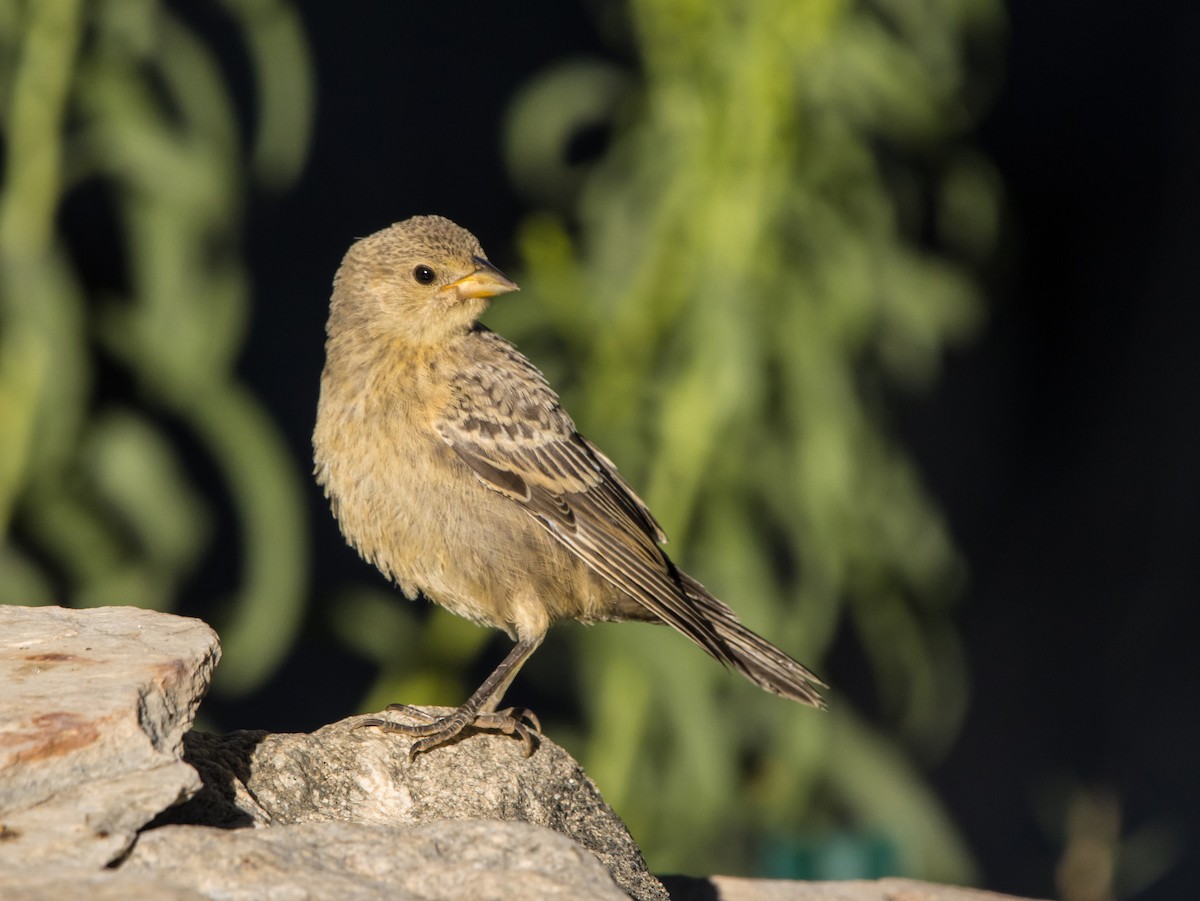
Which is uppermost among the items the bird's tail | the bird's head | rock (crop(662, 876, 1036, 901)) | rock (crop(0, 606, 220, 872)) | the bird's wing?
the bird's head

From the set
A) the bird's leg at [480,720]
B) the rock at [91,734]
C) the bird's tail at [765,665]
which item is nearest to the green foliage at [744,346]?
the bird's tail at [765,665]

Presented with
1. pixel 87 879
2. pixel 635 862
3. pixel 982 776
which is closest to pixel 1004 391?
pixel 982 776

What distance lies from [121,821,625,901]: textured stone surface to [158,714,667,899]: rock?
56 cm

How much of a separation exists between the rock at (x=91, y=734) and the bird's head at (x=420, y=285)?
1.57 metres

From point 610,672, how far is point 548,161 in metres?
1.84

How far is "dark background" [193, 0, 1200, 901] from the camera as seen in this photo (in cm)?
862

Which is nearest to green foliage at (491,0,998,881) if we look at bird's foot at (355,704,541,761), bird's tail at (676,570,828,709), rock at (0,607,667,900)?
bird's tail at (676,570,828,709)

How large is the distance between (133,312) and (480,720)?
189 centimetres

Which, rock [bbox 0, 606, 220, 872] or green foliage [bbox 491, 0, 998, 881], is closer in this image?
rock [bbox 0, 606, 220, 872]

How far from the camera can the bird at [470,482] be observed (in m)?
4.65

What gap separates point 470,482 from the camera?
15.6 ft

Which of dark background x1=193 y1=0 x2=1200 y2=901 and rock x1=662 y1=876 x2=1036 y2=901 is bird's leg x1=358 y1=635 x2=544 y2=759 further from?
dark background x1=193 y1=0 x2=1200 y2=901

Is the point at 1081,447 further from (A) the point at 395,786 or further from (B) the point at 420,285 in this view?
(A) the point at 395,786

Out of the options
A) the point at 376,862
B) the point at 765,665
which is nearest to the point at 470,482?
the point at 765,665
